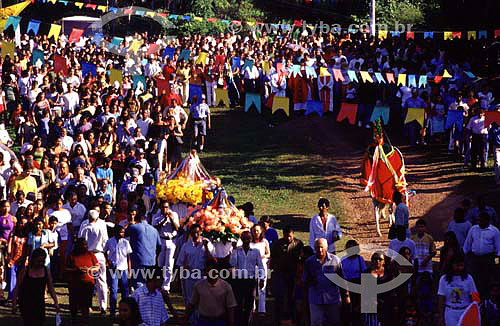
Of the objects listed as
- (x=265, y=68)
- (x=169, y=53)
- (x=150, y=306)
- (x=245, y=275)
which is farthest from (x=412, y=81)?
(x=150, y=306)

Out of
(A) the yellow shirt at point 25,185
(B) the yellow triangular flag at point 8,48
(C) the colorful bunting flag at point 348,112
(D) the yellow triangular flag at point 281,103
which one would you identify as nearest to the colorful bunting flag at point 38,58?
(B) the yellow triangular flag at point 8,48

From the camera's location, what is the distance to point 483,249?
16.2 m

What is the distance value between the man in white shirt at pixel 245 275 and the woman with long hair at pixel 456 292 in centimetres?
244

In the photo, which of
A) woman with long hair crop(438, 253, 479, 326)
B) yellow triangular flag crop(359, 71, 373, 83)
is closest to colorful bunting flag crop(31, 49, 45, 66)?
yellow triangular flag crop(359, 71, 373, 83)

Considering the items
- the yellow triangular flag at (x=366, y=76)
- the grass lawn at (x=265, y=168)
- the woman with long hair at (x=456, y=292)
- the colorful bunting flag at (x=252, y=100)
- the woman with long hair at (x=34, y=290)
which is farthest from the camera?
the colorful bunting flag at (x=252, y=100)

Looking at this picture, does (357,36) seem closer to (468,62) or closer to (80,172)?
(468,62)

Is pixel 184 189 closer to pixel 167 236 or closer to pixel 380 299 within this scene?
pixel 167 236

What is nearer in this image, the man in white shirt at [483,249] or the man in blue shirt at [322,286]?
the man in blue shirt at [322,286]

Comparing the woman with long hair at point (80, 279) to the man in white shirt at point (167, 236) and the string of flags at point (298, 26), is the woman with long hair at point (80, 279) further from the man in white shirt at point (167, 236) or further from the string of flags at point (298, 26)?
the string of flags at point (298, 26)

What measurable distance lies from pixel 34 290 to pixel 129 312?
7.05ft

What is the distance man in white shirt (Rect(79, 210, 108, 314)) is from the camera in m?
16.0

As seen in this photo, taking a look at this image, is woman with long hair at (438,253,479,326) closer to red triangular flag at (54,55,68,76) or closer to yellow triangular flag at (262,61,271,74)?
yellow triangular flag at (262,61,271,74)

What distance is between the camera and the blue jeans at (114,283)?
623 inches

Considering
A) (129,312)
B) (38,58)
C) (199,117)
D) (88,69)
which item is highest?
(38,58)
